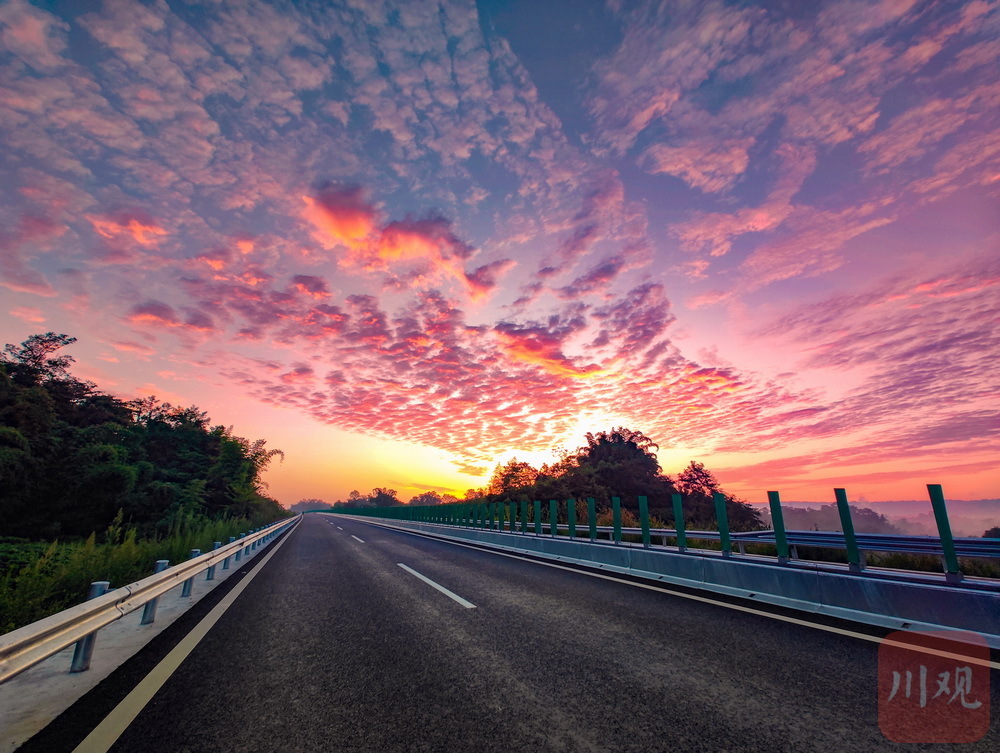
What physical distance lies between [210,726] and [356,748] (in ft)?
3.47

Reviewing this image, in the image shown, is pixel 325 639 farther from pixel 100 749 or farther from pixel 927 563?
pixel 927 563

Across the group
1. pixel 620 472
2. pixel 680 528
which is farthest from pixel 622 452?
pixel 680 528

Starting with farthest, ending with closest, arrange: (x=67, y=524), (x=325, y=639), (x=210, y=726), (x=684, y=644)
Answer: (x=67, y=524) < (x=325, y=639) < (x=684, y=644) < (x=210, y=726)

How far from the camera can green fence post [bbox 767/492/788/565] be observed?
751cm

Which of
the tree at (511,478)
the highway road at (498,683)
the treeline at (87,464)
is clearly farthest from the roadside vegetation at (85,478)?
the tree at (511,478)

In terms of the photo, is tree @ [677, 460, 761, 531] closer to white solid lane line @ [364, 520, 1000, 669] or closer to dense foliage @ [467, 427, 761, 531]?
dense foliage @ [467, 427, 761, 531]

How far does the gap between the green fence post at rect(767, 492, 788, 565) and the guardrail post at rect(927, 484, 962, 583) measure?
6.88 feet

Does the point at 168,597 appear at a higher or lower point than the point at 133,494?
lower

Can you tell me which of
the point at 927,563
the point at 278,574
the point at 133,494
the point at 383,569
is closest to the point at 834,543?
the point at 927,563

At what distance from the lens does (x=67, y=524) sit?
76.9ft

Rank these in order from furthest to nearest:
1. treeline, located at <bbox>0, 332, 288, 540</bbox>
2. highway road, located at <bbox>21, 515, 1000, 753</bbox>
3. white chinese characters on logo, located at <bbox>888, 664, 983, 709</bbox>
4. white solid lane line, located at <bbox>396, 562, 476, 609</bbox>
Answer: treeline, located at <bbox>0, 332, 288, 540</bbox>, white solid lane line, located at <bbox>396, 562, 476, 609</bbox>, white chinese characters on logo, located at <bbox>888, 664, 983, 709</bbox>, highway road, located at <bbox>21, 515, 1000, 753</bbox>

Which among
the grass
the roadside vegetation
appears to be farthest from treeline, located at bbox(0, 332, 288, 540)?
the grass

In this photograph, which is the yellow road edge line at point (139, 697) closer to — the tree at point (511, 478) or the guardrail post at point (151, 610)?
the guardrail post at point (151, 610)

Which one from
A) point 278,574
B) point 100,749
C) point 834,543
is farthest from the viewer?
point 278,574
